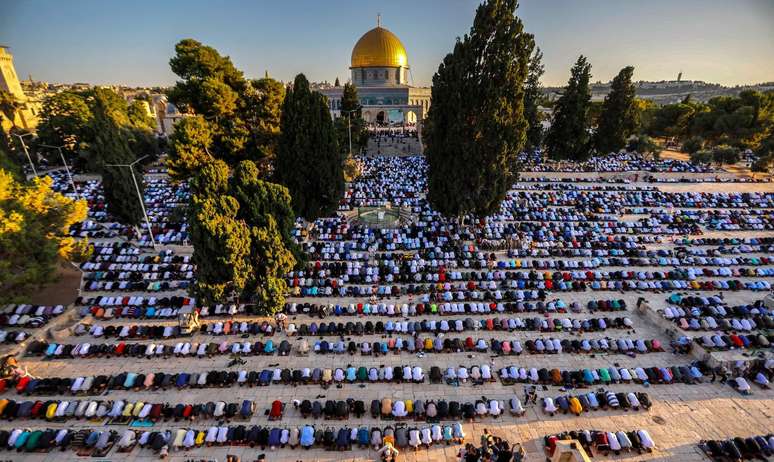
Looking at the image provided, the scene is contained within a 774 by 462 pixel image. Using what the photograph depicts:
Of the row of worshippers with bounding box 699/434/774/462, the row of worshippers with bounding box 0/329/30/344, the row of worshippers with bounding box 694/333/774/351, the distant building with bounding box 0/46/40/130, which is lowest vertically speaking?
the row of worshippers with bounding box 699/434/774/462

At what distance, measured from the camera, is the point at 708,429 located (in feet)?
46.4

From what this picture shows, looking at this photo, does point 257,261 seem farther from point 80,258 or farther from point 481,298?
point 481,298

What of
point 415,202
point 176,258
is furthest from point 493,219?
point 176,258

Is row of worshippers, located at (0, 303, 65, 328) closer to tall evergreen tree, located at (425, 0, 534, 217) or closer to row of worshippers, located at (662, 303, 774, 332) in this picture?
tall evergreen tree, located at (425, 0, 534, 217)

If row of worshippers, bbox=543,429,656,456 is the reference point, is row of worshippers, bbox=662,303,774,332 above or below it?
above

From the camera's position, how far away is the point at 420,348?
60.2ft

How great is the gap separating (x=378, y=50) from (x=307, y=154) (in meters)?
60.1

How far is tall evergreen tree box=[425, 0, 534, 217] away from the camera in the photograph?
83.3 feet

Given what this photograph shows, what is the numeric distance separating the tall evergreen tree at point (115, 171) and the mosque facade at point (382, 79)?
57.3 metres

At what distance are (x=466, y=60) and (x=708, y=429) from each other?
2557 centimetres

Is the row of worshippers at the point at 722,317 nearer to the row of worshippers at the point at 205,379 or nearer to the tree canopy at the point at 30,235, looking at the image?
the row of worshippers at the point at 205,379

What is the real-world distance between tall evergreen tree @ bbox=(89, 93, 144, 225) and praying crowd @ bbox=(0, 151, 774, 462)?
3.12 meters

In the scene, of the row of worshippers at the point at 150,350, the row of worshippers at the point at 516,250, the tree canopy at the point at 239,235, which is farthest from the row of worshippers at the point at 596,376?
the tree canopy at the point at 239,235

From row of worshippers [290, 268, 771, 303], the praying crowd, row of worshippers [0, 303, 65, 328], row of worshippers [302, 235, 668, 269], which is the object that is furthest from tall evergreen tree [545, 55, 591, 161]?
row of worshippers [0, 303, 65, 328]
